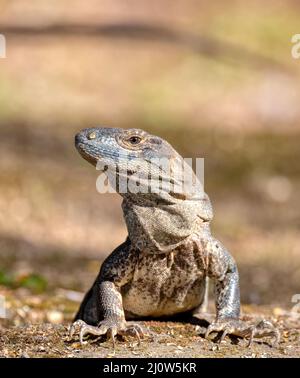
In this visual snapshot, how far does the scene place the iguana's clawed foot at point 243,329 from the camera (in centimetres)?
663

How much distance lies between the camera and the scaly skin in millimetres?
6535

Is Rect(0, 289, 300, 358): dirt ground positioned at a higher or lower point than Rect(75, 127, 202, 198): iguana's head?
lower

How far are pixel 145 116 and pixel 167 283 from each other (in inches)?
567

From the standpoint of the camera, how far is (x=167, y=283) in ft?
23.0

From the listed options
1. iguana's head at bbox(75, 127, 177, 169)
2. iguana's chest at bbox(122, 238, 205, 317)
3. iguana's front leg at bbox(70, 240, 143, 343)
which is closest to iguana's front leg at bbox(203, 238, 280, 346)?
iguana's chest at bbox(122, 238, 205, 317)

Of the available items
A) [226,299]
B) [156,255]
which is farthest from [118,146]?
[226,299]

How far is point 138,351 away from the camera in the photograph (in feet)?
21.0

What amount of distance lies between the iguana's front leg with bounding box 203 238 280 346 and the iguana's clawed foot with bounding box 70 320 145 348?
592mm

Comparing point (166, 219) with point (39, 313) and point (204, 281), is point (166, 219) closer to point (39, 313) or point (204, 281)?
point (204, 281)

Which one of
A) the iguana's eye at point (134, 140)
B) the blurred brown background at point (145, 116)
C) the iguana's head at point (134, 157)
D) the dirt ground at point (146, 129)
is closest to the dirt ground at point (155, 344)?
the dirt ground at point (146, 129)

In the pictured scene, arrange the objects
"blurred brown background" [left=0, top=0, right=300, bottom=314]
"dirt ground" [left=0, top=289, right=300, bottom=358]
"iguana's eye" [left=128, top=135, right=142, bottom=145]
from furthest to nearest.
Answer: "blurred brown background" [left=0, top=0, right=300, bottom=314] → "iguana's eye" [left=128, top=135, right=142, bottom=145] → "dirt ground" [left=0, top=289, right=300, bottom=358]

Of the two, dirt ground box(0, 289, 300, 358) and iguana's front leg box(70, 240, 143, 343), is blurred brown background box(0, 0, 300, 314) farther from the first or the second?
iguana's front leg box(70, 240, 143, 343)

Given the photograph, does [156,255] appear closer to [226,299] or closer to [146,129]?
[226,299]
